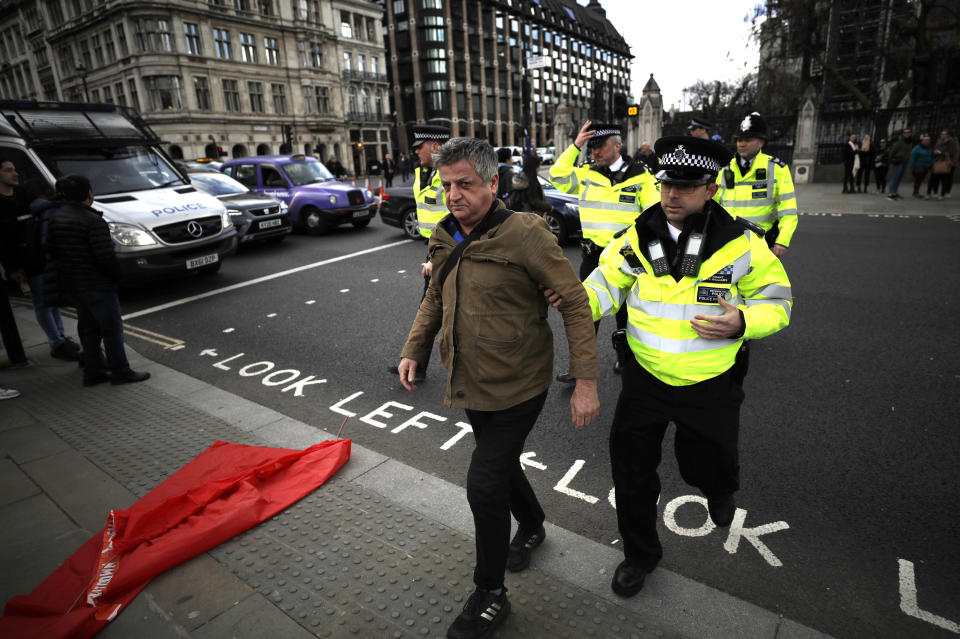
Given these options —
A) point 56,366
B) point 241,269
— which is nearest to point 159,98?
point 241,269

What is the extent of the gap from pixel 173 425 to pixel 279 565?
2046 mm

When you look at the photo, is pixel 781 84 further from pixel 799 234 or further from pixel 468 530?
pixel 468 530

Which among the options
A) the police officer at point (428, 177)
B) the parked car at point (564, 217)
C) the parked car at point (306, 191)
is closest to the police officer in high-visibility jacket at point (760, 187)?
the police officer at point (428, 177)

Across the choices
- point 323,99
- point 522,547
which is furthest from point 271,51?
point 522,547

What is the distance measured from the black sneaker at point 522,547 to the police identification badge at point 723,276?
1397 millimetres

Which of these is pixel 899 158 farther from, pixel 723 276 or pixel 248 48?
pixel 248 48

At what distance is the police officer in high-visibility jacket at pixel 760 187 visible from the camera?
457 centimetres

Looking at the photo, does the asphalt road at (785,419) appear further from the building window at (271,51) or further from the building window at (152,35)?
the building window at (271,51)

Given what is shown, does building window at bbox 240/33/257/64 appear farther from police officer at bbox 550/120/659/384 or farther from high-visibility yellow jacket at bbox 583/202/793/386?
high-visibility yellow jacket at bbox 583/202/793/386

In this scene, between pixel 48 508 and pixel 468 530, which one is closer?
pixel 468 530

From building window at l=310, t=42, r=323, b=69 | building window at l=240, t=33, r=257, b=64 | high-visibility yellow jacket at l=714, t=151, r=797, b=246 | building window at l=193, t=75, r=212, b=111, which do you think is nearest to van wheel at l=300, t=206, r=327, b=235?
high-visibility yellow jacket at l=714, t=151, r=797, b=246

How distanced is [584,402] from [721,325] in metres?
0.58

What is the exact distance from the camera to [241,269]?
991 cm

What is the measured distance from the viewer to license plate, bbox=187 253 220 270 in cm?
812
